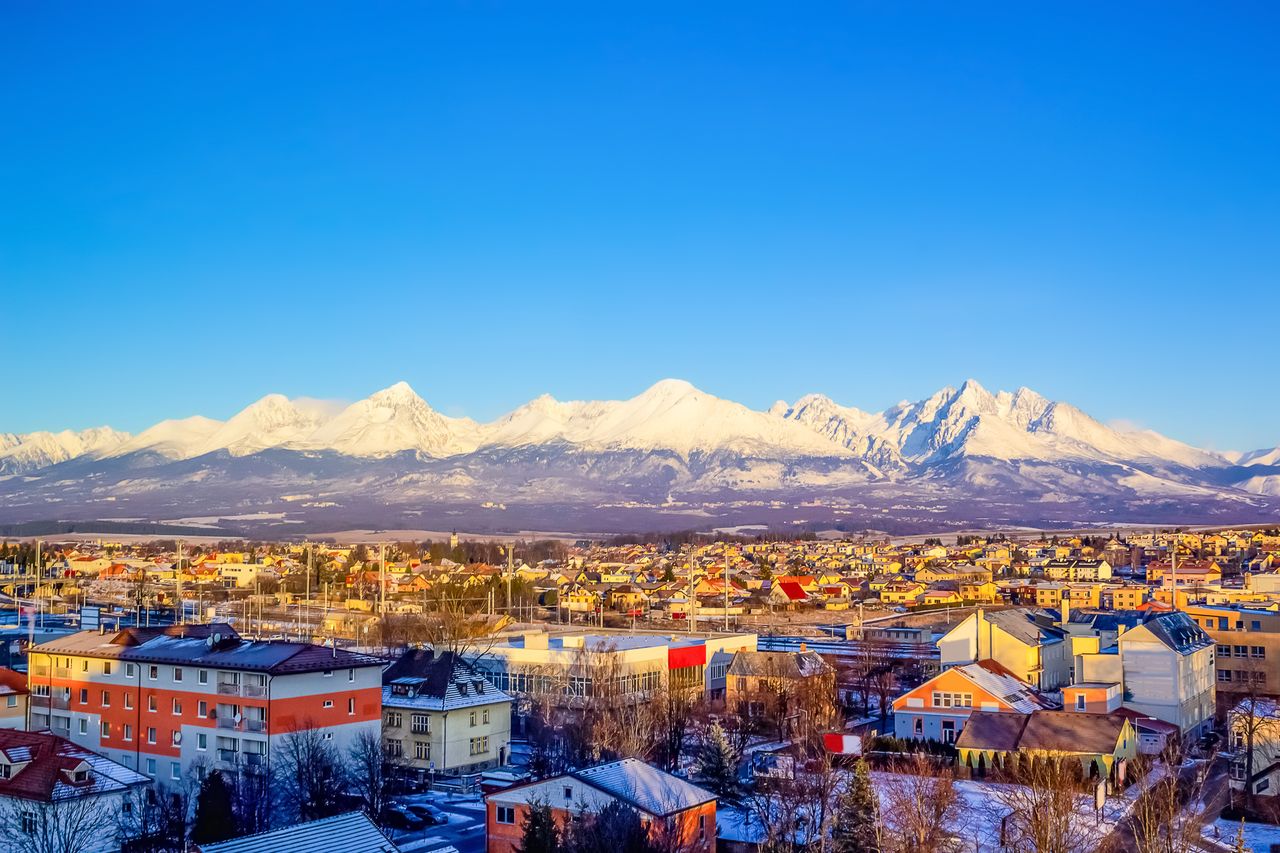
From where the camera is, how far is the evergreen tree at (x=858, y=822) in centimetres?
1638

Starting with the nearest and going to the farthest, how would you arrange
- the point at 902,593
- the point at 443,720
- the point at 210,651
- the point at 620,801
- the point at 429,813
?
1. the point at 620,801
2. the point at 429,813
3. the point at 210,651
4. the point at 443,720
5. the point at 902,593

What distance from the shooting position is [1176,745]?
25.1 meters

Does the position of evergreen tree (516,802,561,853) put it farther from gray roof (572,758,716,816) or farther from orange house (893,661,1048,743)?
orange house (893,661,1048,743)

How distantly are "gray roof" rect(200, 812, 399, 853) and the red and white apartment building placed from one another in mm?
8314

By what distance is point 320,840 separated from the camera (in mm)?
13297

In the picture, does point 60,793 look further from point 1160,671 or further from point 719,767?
point 1160,671

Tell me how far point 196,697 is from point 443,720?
14.6ft

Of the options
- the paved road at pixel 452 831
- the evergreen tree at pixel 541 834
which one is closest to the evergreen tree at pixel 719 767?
the paved road at pixel 452 831

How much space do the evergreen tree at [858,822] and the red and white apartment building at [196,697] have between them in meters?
9.84

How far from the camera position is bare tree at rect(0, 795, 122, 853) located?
15836 mm

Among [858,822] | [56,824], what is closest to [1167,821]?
[858,822]

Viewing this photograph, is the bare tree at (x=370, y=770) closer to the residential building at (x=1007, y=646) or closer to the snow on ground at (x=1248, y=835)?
the snow on ground at (x=1248, y=835)

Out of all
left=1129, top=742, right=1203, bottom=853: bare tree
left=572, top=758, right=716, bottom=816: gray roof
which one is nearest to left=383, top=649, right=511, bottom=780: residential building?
left=572, top=758, right=716, bottom=816: gray roof

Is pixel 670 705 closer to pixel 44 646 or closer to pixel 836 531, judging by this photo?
pixel 44 646
